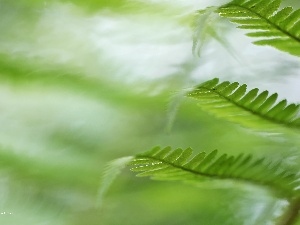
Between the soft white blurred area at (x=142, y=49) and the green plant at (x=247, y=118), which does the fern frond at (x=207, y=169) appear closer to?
the green plant at (x=247, y=118)

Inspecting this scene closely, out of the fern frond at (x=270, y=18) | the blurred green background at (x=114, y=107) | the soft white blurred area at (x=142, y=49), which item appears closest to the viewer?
the fern frond at (x=270, y=18)

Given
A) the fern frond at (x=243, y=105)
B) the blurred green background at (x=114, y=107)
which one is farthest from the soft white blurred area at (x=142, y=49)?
the fern frond at (x=243, y=105)

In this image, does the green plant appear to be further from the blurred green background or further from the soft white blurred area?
the soft white blurred area

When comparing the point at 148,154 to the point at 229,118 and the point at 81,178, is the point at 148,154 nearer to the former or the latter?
the point at 229,118

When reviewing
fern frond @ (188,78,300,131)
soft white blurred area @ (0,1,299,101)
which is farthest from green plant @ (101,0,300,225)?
soft white blurred area @ (0,1,299,101)

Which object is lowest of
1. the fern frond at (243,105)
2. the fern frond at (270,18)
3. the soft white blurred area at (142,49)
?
the fern frond at (243,105)

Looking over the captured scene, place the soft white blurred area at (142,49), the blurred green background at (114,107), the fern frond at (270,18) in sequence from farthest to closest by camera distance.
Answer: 1. the soft white blurred area at (142,49)
2. the blurred green background at (114,107)
3. the fern frond at (270,18)

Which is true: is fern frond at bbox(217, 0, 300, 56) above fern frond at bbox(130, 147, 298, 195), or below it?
above
